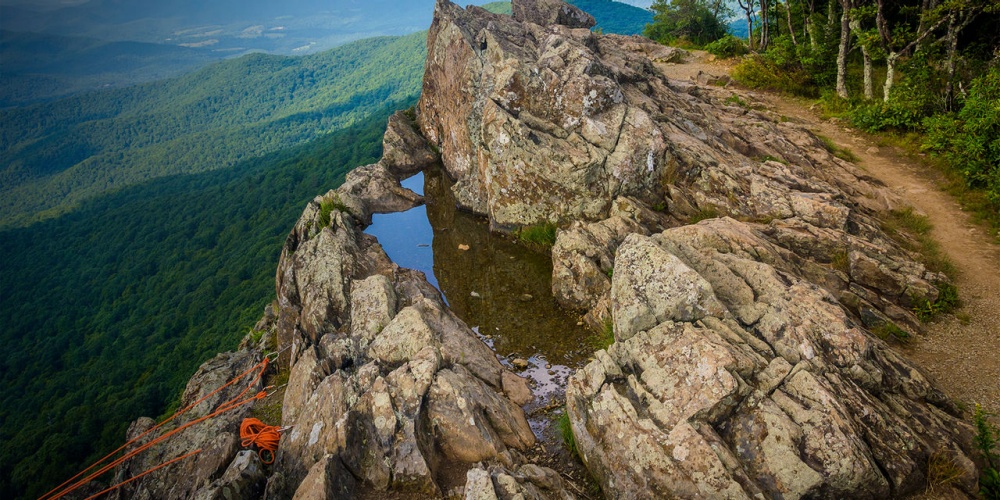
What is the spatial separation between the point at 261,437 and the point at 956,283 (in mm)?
17836

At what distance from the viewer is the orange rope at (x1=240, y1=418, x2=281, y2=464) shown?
1021 centimetres

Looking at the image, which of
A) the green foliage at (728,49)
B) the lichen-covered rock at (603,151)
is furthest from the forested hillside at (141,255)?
the green foliage at (728,49)

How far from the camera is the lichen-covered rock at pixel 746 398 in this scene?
7574 millimetres

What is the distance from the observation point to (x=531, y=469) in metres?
8.65

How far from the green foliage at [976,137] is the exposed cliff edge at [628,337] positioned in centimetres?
328

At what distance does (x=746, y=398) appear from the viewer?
27.2 feet

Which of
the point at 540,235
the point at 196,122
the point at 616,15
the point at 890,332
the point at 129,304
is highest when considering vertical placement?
the point at 616,15

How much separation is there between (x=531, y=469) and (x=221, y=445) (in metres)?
6.60

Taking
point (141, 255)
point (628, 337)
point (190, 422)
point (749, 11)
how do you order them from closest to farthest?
point (628, 337), point (190, 422), point (749, 11), point (141, 255)

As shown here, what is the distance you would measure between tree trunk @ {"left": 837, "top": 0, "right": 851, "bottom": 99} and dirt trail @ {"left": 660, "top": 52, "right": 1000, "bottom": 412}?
10.4 feet

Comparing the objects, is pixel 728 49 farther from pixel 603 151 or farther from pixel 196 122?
pixel 196 122

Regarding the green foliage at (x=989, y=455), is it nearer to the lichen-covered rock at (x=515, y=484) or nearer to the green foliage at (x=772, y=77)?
the lichen-covered rock at (x=515, y=484)

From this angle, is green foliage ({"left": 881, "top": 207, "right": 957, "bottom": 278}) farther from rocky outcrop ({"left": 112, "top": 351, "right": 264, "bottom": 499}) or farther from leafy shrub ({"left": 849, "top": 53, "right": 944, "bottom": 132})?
rocky outcrop ({"left": 112, "top": 351, "right": 264, "bottom": 499})

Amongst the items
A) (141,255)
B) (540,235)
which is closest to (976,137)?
(540,235)
